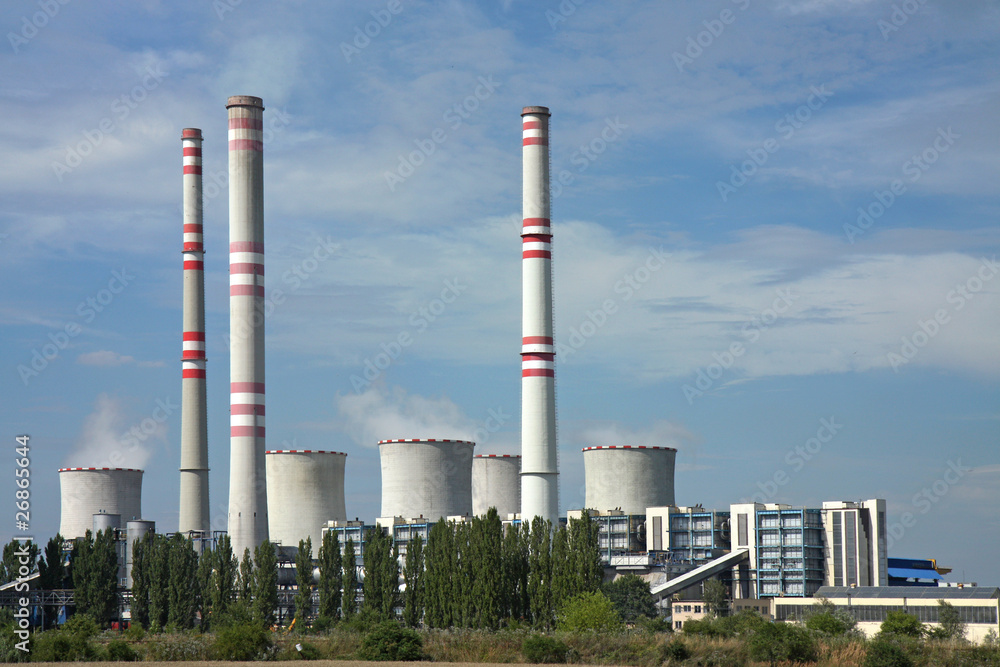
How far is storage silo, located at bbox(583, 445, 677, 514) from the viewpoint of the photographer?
199 feet

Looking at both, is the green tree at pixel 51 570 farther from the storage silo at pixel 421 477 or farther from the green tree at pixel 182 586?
the storage silo at pixel 421 477

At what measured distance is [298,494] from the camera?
61219 mm

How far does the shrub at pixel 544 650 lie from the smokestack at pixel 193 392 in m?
32.2

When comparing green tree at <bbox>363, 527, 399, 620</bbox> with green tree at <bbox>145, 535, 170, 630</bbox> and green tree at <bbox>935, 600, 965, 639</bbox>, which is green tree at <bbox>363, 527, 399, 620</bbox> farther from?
green tree at <bbox>935, 600, 965, 639</bbox>

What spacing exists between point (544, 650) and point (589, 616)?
837 centimetres

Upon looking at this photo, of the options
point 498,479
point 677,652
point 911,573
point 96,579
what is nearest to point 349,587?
point 96,579

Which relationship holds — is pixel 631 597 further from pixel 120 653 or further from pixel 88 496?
pixel 88 496

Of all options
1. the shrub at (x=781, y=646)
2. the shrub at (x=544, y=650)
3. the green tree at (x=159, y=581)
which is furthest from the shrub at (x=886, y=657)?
the green tree at (x=159, y=581)

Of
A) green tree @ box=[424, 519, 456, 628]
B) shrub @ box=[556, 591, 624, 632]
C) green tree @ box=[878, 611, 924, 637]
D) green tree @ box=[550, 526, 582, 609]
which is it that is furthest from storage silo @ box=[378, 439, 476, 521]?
green tree @ box=[878, 611, 924, 637]

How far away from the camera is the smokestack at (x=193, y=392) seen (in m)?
58.7

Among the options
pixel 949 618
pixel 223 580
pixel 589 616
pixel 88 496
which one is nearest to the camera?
pixel 589 616

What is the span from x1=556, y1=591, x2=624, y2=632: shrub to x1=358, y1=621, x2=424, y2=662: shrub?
699 centimetres

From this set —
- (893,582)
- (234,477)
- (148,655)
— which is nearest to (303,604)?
(234,477)

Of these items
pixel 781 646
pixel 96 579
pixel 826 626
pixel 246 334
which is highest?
pixel 246 334
